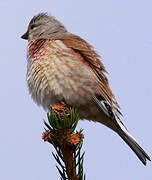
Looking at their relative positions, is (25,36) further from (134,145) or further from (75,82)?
(134,145)

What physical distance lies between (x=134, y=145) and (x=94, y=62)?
1.15m

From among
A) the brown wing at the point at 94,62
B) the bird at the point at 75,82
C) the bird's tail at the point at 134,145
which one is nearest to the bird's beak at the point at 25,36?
the bird at the point at 75,82

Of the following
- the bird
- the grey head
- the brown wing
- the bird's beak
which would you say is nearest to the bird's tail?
the bird

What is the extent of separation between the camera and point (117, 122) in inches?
174

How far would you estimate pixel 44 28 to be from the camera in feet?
18.5

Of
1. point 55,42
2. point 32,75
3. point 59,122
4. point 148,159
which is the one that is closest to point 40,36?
point 55,42

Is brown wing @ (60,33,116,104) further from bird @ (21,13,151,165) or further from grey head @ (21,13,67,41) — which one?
grey head @ (21,13,67,41)

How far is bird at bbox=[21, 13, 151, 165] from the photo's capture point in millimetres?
4387

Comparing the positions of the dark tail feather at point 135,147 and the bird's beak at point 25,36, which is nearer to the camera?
the dark tail feather at point 135,147

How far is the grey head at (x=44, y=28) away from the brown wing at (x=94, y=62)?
370 mm

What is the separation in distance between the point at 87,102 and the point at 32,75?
2.48ft

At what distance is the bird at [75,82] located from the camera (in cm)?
439

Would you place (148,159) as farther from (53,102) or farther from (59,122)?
(59,122)

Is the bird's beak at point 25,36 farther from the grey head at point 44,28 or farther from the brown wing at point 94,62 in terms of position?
the brown wing at point 94,62
